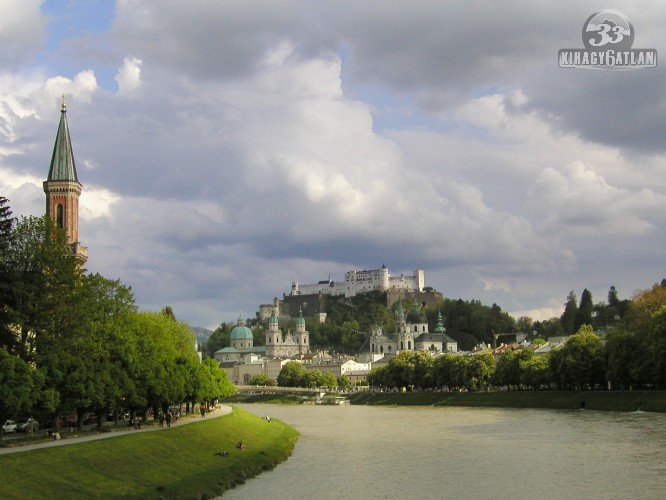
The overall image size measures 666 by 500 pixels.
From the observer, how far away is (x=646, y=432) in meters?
68.0

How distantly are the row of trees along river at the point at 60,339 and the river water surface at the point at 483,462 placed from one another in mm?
10277

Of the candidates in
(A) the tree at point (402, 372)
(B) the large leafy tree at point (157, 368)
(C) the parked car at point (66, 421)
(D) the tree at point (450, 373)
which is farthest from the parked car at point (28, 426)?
(A) the tree at point (402, 372)

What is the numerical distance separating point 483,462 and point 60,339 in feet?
81.5

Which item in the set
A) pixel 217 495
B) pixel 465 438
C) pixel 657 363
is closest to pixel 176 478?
pixel 217 495

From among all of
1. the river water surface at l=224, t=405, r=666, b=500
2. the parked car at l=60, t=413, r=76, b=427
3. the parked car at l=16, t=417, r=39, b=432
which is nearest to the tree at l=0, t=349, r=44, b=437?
the parked car at l=16, t=417, r=39, b=432

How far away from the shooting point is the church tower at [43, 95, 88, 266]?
273 feet

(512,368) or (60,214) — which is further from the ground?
(60,214)

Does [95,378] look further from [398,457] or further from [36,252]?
[398,457]

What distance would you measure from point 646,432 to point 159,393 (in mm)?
33393

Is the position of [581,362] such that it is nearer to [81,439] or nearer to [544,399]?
[544,399]

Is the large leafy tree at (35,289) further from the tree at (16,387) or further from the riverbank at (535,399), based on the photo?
the riverbank at (535,399)

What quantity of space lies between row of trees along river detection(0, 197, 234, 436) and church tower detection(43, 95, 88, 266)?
1816cm

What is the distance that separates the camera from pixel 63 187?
83438mm

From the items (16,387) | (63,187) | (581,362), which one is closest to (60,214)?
(63,187)
